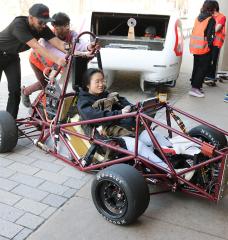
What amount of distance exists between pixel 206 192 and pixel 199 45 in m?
4.36

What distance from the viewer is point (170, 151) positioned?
336 cm

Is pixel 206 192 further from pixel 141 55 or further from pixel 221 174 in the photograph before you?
pixel 141 55

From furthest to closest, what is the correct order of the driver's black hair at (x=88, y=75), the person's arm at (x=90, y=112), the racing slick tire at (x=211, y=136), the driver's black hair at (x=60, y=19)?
the driver's black hair at (x=60, y=19), the driver's black hair at (x=88, y=75), the racing slick tire at (x=211, y=136), the person's arm at (x=90, y=112)

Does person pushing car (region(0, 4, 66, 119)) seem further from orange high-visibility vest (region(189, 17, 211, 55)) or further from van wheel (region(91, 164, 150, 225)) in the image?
orange high-visibility vest (region(189, 17, 211, 55))

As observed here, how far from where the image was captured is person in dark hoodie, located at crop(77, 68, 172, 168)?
3.39 metres

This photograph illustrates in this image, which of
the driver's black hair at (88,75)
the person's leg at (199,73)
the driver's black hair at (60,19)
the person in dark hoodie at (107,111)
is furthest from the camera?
the person's leg at (199,73)

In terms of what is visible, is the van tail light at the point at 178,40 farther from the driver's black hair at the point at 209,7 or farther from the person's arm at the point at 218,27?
the person's arm at the point at 218,27

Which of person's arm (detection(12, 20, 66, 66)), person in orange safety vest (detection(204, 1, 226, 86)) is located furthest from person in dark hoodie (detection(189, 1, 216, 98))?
person's arm (detection(12, 20, 66, 66))

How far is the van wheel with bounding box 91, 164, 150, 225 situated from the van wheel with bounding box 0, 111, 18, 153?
4.58ft

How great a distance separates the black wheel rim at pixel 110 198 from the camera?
303 cm

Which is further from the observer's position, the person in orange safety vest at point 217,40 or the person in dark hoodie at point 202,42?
the person in orange safety vest at point 217,40

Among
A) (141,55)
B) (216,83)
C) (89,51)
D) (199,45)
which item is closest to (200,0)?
(216,83)

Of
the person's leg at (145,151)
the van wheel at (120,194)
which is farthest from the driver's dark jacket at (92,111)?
the van wheel at (120,194)

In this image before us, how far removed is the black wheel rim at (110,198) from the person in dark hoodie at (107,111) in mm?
430
